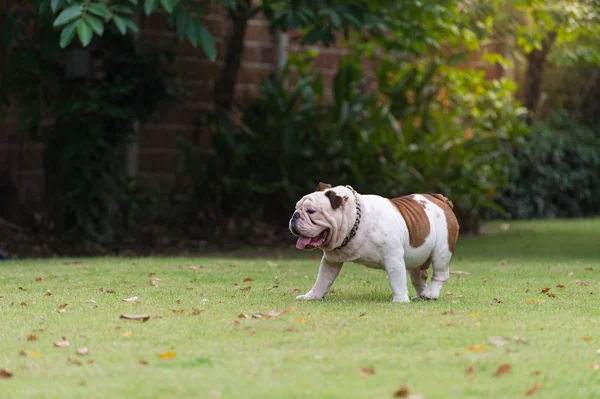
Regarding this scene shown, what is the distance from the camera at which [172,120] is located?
50.6 ft

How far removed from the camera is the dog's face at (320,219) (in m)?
6.72

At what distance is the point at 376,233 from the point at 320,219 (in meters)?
0.39

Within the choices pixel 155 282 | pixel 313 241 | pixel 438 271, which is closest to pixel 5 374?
pixel 313 241

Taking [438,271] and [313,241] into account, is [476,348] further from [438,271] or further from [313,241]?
[438,271]

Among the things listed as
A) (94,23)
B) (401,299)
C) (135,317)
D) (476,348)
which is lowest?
(135,317)

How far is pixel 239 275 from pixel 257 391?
5.05m

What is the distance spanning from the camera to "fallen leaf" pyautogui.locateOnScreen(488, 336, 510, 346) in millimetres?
5344

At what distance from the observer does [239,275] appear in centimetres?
933

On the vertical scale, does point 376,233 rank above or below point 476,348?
above

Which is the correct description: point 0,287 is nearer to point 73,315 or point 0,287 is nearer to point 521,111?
point 73,315

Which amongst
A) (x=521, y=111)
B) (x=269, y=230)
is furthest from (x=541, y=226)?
(x=269, y=230)

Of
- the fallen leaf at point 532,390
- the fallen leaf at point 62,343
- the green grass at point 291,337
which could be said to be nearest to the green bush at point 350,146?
the green grass at point 291,337

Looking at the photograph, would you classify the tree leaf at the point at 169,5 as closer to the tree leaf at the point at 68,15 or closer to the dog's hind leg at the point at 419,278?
the tree leaf at the point at 68,15

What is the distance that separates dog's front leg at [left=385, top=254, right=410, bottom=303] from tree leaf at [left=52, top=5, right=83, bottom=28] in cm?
347
